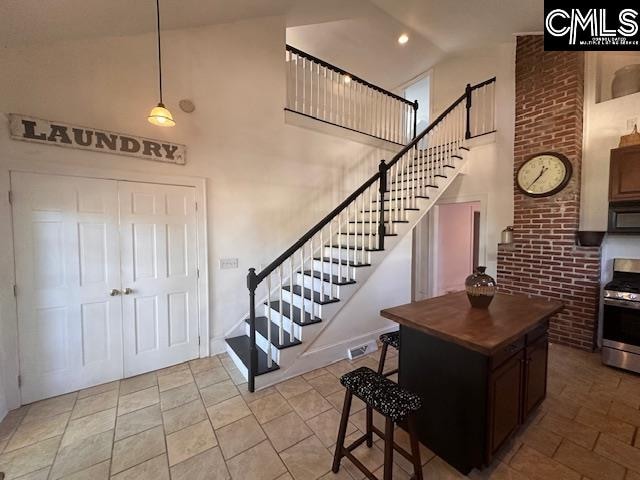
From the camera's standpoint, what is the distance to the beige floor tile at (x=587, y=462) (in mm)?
1681

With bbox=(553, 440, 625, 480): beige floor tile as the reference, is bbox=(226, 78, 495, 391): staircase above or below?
above

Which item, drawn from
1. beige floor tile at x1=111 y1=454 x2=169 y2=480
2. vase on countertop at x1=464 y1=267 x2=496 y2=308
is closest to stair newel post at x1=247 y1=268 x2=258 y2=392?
beige floor tile at x1=111 y1=454 x2=169 y2=480

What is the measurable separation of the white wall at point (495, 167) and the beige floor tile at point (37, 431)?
5.51 metres

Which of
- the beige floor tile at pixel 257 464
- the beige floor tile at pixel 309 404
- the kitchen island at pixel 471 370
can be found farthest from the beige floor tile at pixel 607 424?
the beige floor tile at pixel 257 464

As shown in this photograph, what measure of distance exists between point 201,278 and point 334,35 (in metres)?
4.67

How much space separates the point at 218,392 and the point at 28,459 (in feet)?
4.14

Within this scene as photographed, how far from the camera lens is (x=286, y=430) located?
207cm

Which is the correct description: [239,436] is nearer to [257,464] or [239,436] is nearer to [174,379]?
[257,464]

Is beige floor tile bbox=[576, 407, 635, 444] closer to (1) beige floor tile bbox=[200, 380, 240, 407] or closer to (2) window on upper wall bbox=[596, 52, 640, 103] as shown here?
(1) beige floor tile bbox=[200, 380, 240, 407]

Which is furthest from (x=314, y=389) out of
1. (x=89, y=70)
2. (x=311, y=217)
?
(x=89, y=70)

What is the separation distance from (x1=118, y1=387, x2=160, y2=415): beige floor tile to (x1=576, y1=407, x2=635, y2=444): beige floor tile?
3643mm

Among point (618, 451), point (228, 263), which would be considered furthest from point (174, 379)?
point (618, 451)

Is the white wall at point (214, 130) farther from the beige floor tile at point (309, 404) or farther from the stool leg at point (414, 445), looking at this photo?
the stool leg at point (414, 445)

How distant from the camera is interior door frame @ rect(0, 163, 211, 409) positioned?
2285 mm
